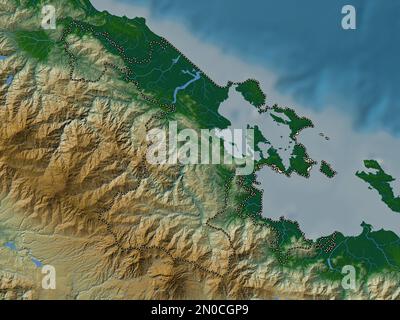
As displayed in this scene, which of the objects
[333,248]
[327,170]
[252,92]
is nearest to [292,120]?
[252,92]

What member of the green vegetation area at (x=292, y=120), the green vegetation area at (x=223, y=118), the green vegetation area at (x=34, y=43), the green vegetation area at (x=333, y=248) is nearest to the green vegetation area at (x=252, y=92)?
the green vegetation area at (x=223, y=118)

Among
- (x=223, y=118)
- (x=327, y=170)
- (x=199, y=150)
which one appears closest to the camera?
(x=199, y=150)

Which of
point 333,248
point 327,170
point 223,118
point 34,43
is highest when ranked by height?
point 34,43

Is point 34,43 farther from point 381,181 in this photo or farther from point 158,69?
point 381,181

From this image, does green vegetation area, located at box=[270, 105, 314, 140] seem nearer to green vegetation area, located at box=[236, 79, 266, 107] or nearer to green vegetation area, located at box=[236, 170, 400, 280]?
green vegetation area, located at box=[236, 79, 266, 107]

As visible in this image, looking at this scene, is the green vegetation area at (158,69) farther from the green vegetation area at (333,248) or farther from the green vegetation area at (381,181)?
the green vegetation area at (381,181)

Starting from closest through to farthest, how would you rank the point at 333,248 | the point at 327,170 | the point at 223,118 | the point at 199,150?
the point at 333,248, the point at 199,150, the point at 327,170, the point at 223,118
